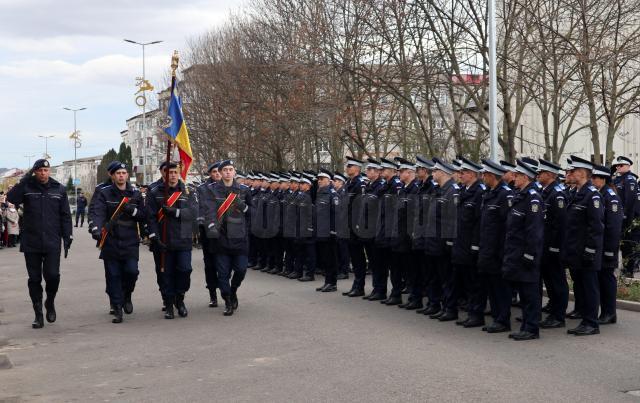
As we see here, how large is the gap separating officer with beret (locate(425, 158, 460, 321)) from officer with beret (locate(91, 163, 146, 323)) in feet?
12.9

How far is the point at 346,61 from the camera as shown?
76.3 ft

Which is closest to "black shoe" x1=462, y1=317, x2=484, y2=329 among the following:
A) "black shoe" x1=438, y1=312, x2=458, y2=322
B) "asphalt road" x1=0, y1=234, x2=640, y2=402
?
"asphalt road" x1=0, y1=234, x2=640, y2=402

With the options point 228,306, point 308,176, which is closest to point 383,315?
point 228,306

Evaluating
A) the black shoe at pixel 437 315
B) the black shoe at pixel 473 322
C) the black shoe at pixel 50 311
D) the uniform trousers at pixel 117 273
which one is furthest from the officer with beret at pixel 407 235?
the black shoe at pixel 50 311

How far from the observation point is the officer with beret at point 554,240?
10289mm

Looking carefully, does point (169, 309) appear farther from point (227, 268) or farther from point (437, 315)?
point (437, 315)

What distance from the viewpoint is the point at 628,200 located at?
46.2 ft

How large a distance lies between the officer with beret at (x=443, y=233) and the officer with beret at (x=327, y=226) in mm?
3229

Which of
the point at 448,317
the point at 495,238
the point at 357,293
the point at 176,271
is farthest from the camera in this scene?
the point at 357,293

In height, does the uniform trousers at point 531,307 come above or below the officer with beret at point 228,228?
below

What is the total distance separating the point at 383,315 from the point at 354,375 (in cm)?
390

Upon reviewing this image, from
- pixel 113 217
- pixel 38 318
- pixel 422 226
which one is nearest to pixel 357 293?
pixel 422 226

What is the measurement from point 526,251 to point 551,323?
4.28 feet

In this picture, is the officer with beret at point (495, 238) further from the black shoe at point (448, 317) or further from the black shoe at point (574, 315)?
the black shoe at point (574, 315)
